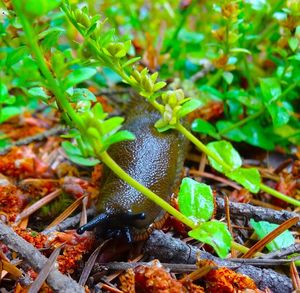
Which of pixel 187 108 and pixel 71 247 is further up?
pixel 187 108

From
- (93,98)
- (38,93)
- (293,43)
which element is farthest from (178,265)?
(293,43)

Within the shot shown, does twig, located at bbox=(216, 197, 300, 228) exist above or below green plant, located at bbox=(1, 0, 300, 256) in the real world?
below

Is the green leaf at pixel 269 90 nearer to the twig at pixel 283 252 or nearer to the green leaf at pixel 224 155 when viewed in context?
the green leaf at pixel 224 155

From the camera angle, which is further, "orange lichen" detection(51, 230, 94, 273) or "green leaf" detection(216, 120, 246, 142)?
"green leaf" detection(216, 120, 246, 142)

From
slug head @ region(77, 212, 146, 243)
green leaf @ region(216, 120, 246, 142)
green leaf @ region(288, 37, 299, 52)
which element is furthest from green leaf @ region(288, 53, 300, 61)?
slug head @ region(77, 212, 146, 243)

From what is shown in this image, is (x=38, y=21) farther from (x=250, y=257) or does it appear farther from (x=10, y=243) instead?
(x=250, y=257)

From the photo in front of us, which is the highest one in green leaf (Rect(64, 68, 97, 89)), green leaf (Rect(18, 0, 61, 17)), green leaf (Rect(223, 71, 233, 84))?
green leaf (Rect(18, 0, 61, 17))

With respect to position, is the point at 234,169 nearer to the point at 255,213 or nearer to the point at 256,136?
the point at 255,213

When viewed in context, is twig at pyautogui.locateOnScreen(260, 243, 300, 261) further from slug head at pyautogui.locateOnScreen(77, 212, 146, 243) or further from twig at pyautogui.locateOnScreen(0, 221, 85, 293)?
twig at pyautogui.locateOnScreen(0, 221, 85, 293)
